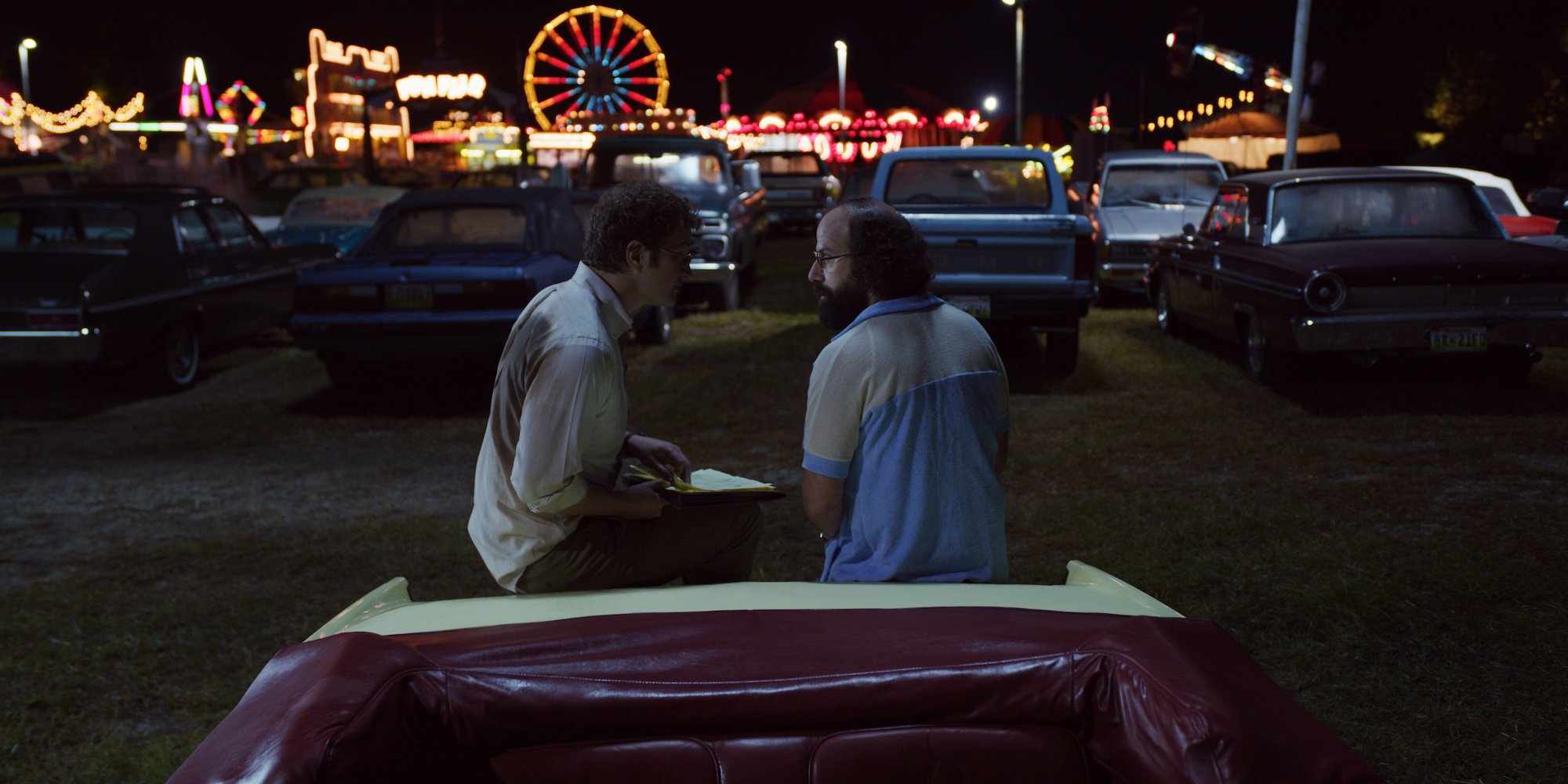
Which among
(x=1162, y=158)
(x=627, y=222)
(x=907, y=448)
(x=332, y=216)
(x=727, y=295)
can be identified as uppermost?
(x=1162, y=158)

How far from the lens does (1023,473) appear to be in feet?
22.9

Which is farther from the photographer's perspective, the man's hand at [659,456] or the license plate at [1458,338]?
the license plate at [1458,338]

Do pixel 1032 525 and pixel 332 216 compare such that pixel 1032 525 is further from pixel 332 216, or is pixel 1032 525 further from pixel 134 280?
pixel 332 216

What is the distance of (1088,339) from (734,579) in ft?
29.7

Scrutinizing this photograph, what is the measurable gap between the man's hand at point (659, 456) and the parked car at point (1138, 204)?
1126cm

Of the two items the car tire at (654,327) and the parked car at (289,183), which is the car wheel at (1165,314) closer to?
the car tire at (654,327)

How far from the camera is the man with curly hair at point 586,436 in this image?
295 cm

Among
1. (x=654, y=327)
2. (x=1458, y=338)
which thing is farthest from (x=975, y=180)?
(x=1458, y=338)

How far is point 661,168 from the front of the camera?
574 inches

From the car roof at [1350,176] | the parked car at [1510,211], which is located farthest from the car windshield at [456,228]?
the parked car at [1510,211]

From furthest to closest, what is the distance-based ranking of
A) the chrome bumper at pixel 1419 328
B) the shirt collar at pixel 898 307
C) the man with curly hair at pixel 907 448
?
the chrome bumper at pixel 1419 328 → the shirt collar at pixel 898 307 → the man with curly hair at pixel 907 448

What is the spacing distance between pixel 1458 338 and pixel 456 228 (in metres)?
6.87

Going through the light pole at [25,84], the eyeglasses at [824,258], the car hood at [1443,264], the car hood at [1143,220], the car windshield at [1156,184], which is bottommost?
the car hood at [1443,264]

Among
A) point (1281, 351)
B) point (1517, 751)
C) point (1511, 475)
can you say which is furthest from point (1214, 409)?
point (1517, 751)
